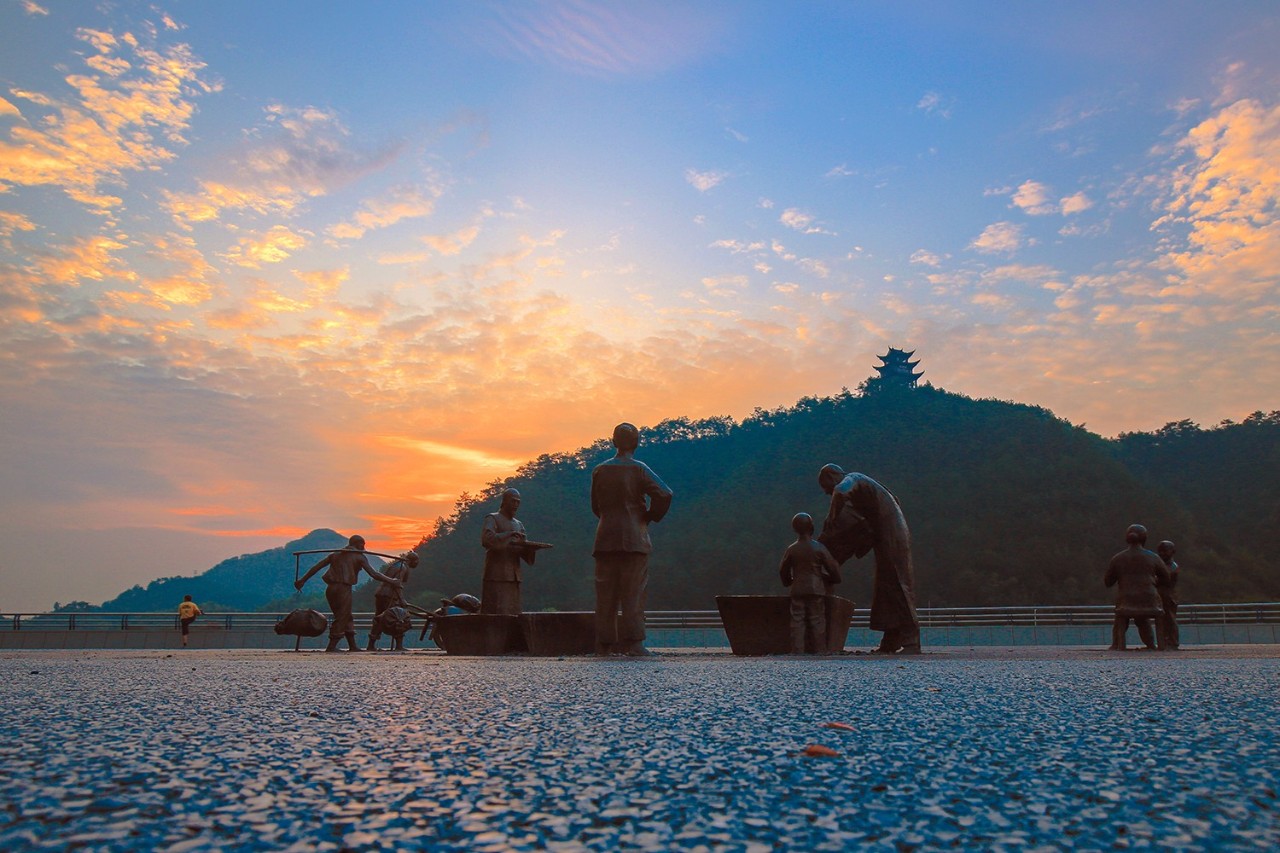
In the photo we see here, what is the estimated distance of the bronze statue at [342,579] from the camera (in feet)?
48.2

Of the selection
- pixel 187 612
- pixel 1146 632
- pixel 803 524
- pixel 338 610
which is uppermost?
pixel 803 524

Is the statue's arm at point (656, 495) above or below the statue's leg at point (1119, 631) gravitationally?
above

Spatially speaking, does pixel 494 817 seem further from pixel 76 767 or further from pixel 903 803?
pixel 76 767

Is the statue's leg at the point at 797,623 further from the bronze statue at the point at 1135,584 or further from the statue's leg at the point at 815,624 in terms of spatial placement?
the bronze statue at the point at 1135,584

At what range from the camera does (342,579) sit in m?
14.7

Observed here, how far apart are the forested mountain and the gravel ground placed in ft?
139

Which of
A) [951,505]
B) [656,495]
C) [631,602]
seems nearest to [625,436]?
[656,495]

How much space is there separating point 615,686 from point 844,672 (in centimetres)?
188

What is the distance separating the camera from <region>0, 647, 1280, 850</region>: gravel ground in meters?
1.58

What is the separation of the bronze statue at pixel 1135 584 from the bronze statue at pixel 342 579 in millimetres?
10824

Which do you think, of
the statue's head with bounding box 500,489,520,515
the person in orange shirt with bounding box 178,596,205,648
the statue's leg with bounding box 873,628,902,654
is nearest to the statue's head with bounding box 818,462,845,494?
the statue's leg with bounding box 873,628,902,654

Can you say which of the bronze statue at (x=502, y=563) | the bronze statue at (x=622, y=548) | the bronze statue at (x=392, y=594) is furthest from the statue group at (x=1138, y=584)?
the bronze statue at (x=392, y=594)

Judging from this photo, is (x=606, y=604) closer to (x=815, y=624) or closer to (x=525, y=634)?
(x=525, y=634)

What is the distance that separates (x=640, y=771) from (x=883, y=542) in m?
7.81
